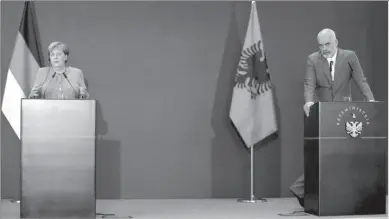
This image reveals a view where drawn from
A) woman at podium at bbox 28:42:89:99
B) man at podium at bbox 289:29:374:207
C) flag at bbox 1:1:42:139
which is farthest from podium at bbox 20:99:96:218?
flag at bbox 1:1:42:139

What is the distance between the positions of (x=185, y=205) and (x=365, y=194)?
2.14 m

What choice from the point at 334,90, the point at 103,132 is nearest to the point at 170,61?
the point at 103,132

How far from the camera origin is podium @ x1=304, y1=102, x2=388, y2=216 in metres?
5.39

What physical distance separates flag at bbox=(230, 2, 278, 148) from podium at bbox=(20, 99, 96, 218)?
258 cm

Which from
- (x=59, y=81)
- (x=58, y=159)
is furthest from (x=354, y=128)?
(x=59, y=81)

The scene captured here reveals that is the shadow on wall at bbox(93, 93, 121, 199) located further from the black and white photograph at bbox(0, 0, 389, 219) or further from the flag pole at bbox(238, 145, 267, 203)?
the flag pole at bbox(238, 145, 267, 203)

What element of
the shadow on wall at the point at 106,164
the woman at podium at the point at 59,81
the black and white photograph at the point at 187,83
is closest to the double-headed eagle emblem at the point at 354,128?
the black and white photograph at the point at 187,83

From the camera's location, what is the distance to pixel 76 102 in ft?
17.2

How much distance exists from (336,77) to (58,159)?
8.66ft

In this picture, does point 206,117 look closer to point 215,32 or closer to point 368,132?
point 215,32

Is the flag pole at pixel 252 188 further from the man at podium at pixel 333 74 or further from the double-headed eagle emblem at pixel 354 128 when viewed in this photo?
the double-headed eagle emblem at pixel 354 128

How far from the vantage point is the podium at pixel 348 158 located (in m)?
5.39

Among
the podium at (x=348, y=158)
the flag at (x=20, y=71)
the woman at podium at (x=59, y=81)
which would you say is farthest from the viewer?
the flag at (x=20, y=71)

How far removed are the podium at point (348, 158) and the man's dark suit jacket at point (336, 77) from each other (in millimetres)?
385
